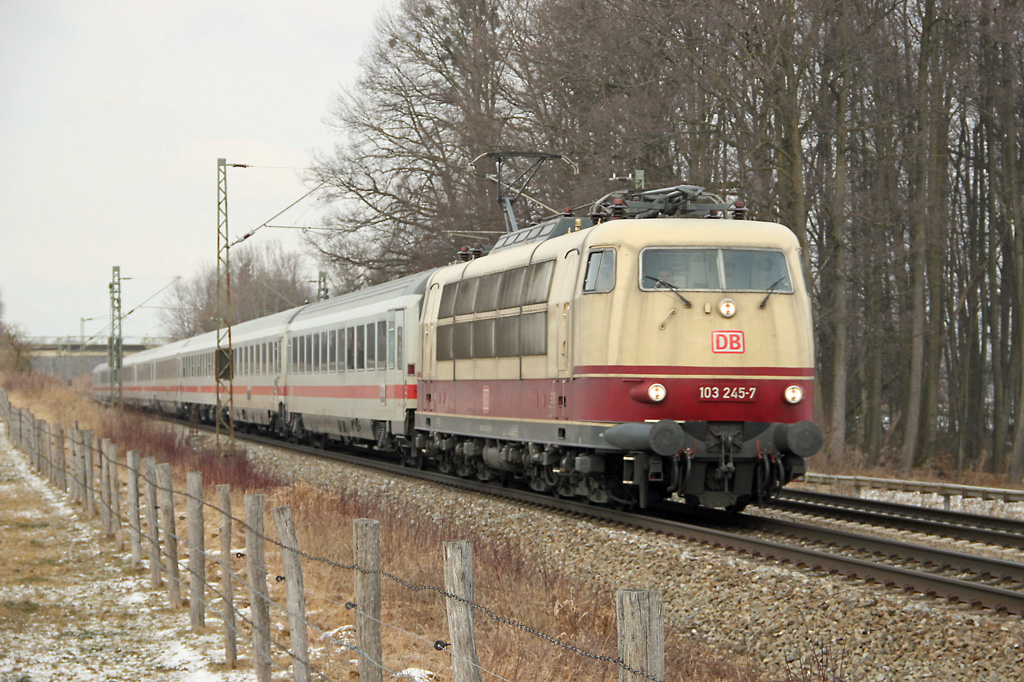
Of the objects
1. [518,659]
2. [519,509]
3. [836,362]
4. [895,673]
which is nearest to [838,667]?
[895,673]

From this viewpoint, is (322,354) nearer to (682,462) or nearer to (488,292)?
(488,292)

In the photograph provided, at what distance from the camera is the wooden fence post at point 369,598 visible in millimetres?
6152

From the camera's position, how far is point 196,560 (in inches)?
361

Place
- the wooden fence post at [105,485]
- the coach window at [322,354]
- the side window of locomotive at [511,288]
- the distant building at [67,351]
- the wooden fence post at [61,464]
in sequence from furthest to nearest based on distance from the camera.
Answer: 1. the distant building at [67,351]
2. the coach window at [322,354]
3. the wooden fence post at [61,464]
4. the side window of locomotive at [511,288]
5. the wooden fence post at [105,485]

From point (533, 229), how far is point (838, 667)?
28.7ft

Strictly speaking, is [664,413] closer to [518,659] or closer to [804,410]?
[804,410]

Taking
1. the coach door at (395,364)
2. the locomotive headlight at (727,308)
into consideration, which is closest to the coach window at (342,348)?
the coach door at (395,364)

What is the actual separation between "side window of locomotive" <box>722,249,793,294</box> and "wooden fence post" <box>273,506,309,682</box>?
7.11 m

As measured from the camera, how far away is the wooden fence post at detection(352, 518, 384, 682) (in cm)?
615

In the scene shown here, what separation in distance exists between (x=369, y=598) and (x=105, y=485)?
8311 mm

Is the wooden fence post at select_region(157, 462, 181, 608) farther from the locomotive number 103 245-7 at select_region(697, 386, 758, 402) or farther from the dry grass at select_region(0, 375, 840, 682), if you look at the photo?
the locomotive number 103 245-7 at select_region(697, 386, 758, 402)

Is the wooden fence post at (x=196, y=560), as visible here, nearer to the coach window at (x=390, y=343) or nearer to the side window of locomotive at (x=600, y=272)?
the side window of locomotive at (x=600, y=272)

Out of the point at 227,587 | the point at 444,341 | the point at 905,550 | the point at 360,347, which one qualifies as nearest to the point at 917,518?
the point at 905,550

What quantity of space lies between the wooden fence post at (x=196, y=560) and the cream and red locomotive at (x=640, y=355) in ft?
15.0
